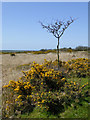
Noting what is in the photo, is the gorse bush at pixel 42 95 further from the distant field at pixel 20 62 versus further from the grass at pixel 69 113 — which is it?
the distant field at pixel 20 62

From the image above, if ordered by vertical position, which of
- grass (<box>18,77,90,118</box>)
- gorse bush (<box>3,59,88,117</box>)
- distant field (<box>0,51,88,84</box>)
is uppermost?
distant field (<box>0,51,88,84</box>)

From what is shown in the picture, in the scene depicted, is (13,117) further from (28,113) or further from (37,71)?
(37,71)

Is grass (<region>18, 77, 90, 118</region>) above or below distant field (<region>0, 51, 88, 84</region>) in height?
below

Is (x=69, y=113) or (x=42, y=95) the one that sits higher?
(x=42, y=95)

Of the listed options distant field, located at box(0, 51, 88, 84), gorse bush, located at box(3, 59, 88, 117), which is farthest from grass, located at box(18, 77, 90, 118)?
distant field, located at box(0, 51, 88, 84)

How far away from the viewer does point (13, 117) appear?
4863 millimetres

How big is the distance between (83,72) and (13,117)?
→ 3.98 metres

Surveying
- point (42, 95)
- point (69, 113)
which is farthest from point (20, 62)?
point (69, 113)

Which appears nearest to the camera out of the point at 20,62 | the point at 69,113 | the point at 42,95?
the point at 69,113

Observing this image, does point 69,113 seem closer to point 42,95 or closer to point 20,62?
point 42,95

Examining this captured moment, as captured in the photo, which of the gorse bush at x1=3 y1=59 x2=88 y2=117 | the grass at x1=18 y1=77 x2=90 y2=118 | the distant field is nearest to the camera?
the grass at x1=18 y1=77 x2=90 y2=118

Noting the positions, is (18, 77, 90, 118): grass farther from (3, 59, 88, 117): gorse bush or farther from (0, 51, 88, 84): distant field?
(0, 51, 88, 84): distant field

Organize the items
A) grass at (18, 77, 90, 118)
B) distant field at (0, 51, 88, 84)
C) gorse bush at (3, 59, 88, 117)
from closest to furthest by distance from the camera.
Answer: grass at (18, 77, 90, 118) → gorse bush at (3, 59, 88, 117) → distant field at (0, 51, 88, 84)

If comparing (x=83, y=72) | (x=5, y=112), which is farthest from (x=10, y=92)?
(x=83, y=72)
